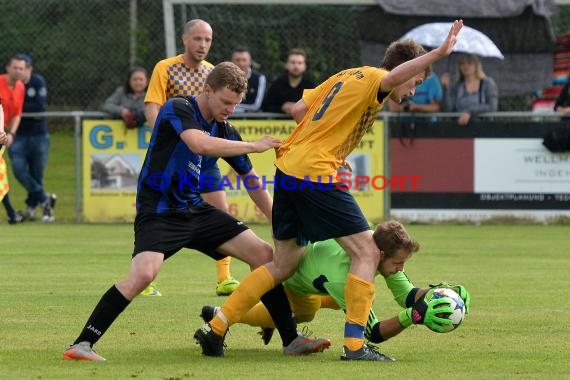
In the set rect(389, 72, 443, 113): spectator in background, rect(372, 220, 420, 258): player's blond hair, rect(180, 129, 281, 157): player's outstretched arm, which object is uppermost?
rect(389, 72, 443, 113): spectator in background

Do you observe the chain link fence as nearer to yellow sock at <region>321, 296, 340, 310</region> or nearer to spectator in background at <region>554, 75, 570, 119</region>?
spectator in background at <region>554, 75, 570, 119</region>

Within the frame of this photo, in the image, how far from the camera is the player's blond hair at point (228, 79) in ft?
23.4

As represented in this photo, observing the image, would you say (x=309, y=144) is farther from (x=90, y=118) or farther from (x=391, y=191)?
(x=90, y=118)

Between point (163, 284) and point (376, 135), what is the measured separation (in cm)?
684

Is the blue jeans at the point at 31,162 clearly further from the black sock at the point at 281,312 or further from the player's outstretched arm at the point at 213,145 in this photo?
the player's outstretched arm at the point at 213,145

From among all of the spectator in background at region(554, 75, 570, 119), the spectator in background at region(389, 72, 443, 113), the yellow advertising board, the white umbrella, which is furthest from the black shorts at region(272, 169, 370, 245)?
the white umbrella

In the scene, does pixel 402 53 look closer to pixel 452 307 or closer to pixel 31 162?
pixel 452 307

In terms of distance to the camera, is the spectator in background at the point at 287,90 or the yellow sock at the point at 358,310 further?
the spectator in background at the point at 287,90

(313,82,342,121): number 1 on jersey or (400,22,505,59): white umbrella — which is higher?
(400,22,505,59): white umbrella

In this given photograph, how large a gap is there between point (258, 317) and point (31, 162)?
10531 millimetres

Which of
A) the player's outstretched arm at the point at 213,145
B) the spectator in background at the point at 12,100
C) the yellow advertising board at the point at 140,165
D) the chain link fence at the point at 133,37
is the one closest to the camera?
the player's outstretched arm at the point at 213,145

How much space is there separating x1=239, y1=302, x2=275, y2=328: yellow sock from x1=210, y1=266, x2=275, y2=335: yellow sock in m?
0.29

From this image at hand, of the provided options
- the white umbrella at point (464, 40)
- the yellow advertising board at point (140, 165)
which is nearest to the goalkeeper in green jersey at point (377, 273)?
the yellow advertising board at point (140, 165)

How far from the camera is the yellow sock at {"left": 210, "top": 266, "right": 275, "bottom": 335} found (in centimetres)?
731
